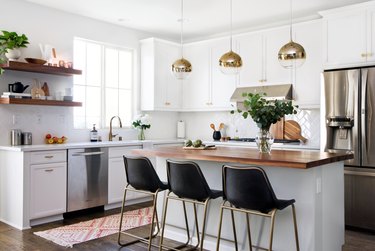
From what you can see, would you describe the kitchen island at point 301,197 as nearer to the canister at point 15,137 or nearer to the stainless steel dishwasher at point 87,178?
the stainless steel dishwasher at point 87,178

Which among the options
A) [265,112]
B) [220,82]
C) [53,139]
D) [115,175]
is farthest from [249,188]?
[220,82]

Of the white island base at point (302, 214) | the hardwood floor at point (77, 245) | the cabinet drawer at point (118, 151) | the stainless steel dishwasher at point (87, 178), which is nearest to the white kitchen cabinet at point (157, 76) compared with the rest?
the cabinet drawer at point (118, 151)

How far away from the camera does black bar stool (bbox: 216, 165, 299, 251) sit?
2604mm

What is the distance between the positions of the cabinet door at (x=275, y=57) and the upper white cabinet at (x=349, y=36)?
775 millimetres

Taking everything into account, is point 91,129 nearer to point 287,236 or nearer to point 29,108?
point 29,108

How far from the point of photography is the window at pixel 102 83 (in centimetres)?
556

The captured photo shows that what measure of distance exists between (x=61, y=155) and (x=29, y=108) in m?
0.86

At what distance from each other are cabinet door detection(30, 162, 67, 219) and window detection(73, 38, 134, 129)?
3.77ft

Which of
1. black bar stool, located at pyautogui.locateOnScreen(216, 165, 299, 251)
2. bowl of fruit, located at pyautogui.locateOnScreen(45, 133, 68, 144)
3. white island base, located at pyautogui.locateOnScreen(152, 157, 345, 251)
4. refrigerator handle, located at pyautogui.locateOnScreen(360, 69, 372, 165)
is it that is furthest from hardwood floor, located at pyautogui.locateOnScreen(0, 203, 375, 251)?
black bar stool, located at pyautogui.locateOnScreen(216, 165, 299, 251)

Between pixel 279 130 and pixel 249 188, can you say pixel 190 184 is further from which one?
pixel 279 130

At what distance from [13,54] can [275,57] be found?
3655 millimetres

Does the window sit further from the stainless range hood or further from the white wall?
the stainless range hood

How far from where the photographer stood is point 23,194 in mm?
4172

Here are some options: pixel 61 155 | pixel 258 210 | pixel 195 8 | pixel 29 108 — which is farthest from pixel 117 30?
pixel 258 210
